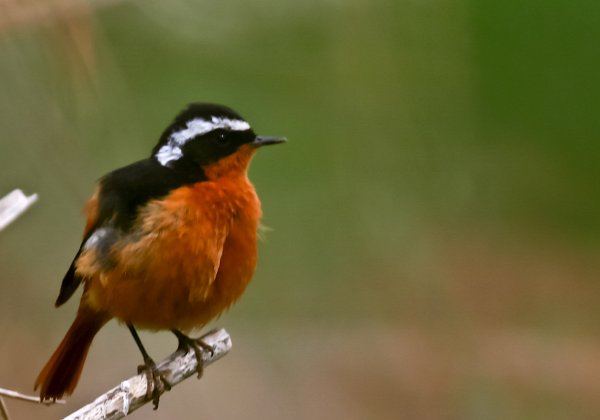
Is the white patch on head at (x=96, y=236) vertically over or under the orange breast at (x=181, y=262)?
over

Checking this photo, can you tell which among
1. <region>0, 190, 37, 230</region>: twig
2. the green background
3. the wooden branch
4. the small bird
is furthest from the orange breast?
the green background

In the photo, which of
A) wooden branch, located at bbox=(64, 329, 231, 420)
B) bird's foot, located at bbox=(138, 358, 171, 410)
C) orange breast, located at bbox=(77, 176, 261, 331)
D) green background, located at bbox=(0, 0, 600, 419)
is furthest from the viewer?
green background, located at bbox=(0, 0, 600, 419)

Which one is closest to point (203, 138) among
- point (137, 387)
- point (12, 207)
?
point (12, 207)

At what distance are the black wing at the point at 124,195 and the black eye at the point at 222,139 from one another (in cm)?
18

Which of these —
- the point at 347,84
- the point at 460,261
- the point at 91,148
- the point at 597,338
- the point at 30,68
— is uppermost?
the point at 30,68

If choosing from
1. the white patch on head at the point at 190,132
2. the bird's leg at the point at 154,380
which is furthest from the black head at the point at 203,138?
the bird's leg at the point at 154,380

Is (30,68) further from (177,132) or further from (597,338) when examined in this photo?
(597,338)

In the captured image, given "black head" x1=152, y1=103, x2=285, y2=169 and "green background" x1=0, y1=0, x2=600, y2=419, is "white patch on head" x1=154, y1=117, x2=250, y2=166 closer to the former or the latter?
"black head" x1=152, y1=103, x2=285, y2=169

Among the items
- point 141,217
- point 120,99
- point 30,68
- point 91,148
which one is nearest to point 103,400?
point 141,217

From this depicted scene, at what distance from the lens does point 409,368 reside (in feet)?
19.1

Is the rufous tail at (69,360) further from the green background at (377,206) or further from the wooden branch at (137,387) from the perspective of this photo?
the green background at (377,206)

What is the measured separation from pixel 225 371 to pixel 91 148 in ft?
5.59

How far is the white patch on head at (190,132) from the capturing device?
14.0ft

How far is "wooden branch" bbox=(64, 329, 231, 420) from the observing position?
3.26 m
